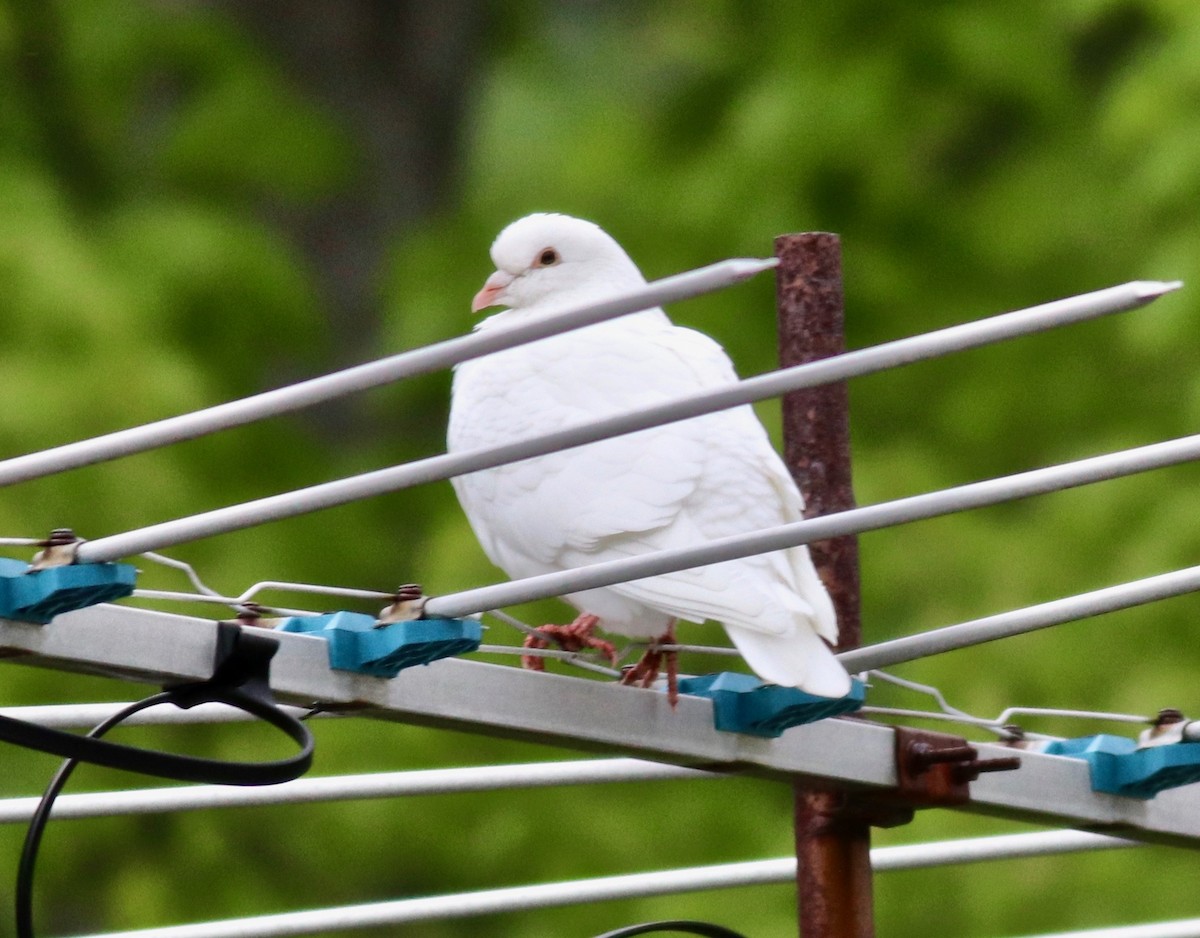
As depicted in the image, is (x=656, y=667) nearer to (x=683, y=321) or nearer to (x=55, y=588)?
(x=55, y=588)

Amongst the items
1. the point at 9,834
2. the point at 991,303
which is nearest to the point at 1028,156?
the point at 991,303

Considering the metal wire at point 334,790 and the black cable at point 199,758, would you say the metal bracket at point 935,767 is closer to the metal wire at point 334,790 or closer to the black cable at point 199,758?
the metal wire at point 334,790

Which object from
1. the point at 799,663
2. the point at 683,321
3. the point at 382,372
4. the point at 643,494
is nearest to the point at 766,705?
the point at 799,663

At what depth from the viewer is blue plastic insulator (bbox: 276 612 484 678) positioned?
2105mm

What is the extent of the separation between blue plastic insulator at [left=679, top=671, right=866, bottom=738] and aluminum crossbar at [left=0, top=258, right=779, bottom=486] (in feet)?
2.63

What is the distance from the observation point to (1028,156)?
7.05 m

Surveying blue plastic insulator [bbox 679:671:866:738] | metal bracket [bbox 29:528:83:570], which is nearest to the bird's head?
blue plastic insulator [bbox 679:671:866:738]

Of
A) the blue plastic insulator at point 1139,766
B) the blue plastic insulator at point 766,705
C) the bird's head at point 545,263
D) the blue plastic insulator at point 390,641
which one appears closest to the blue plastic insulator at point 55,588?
the blue plastic insulator at point 390,641

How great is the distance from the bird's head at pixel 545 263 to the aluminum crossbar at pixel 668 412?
202 cm

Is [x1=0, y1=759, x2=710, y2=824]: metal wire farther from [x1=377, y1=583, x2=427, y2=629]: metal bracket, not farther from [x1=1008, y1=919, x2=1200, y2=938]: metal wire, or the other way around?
[x1=1008, y1=919, x2=1200, y2=938]: metal wire

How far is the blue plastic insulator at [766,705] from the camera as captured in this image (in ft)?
7.88

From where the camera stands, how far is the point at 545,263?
3912 mm

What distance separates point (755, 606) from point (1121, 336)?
14.8 ft

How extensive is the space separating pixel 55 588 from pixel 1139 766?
58.3 inches
